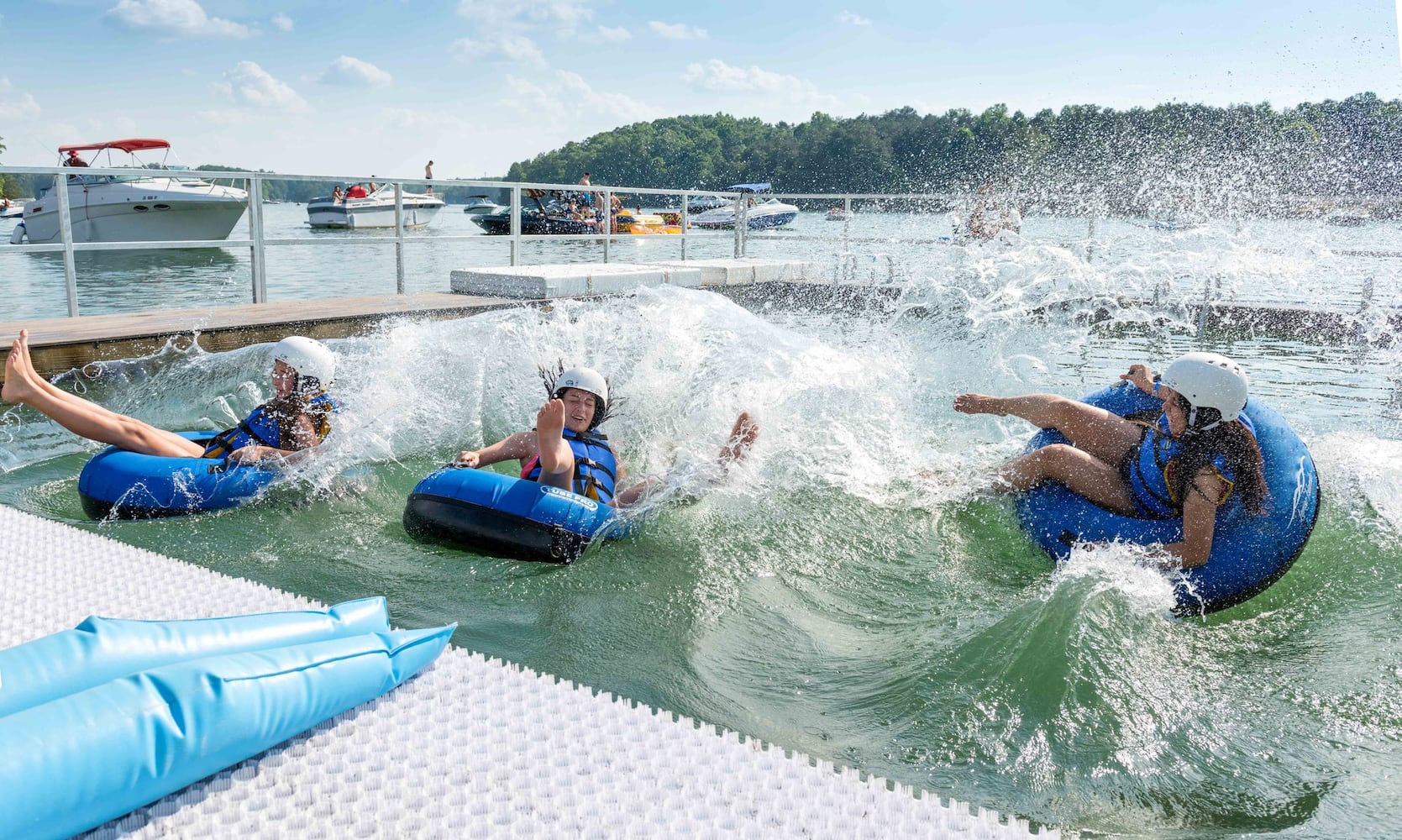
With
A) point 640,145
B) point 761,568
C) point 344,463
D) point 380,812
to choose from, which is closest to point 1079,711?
point 761,568

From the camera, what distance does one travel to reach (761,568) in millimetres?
4988

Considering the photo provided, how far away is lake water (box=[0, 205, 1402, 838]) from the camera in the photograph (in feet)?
10.9

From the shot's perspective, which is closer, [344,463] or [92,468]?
[92,468]

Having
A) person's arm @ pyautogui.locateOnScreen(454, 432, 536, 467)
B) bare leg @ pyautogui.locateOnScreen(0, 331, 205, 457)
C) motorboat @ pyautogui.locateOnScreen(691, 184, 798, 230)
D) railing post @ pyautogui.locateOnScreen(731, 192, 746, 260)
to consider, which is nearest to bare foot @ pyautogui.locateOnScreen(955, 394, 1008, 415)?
person's arm @ pyautogui.locateOnScreen(454, 432, 536, 467)

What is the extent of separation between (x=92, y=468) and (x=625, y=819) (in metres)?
4.46

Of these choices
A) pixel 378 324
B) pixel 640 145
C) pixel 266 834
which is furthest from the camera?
pixel 640 145

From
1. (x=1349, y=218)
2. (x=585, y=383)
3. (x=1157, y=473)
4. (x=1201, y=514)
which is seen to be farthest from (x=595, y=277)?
(x=1349, y=218)

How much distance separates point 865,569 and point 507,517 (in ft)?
5.92

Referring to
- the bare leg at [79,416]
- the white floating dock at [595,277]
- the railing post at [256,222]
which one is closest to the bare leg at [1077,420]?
the bare leg at [79,416]

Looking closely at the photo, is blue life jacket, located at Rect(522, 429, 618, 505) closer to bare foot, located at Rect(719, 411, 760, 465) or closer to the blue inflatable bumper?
bare foot, located at Rect(719, 411, 760, 465)

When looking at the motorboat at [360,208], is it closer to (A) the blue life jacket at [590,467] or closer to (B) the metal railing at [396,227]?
(B) the metal railing at [396,227]

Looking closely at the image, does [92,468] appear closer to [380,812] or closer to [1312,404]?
[380,812]

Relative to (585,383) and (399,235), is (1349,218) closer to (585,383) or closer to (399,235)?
(399,235)

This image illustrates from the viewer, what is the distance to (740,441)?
19.0 feet
